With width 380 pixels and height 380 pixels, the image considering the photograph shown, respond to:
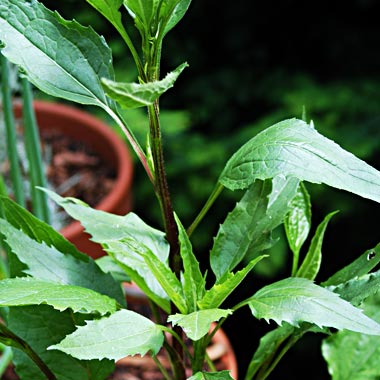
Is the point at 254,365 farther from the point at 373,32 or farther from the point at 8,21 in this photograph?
the point at 373,32

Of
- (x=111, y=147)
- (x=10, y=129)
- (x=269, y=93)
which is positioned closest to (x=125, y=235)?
(x=10, y=129)

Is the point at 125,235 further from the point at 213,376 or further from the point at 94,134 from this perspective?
the point at 94,134

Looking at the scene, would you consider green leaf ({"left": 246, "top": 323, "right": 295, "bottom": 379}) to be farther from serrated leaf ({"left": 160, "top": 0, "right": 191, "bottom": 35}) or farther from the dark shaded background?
the dark shaded background

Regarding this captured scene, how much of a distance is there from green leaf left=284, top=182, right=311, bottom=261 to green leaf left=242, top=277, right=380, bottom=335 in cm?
7

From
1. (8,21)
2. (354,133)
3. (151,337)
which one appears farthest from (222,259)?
(354,133)

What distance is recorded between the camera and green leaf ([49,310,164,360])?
35 cm

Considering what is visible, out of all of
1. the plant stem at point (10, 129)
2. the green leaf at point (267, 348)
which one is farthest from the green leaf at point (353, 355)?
the plant stem at point (10, 129)

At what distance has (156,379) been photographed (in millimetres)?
684

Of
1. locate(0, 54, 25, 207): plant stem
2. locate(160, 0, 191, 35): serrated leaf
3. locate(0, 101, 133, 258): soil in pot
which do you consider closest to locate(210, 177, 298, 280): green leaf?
locate(160, 0, 191, 35): serrated leaf

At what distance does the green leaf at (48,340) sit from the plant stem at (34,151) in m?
0.17

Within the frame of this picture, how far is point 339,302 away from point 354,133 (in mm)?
764

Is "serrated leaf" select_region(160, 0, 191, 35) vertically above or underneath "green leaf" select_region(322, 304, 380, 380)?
above

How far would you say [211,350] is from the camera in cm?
66

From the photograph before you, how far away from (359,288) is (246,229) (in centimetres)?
7
